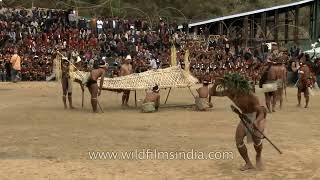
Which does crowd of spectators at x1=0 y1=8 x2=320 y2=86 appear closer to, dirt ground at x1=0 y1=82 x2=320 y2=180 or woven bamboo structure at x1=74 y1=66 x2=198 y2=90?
woven bamboo structure at x1=74 y1=66 x2=198 y2=90

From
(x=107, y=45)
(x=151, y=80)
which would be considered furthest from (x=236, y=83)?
(x=107, y=45)

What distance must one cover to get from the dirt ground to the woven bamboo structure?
691mm

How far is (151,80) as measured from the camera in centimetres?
1622

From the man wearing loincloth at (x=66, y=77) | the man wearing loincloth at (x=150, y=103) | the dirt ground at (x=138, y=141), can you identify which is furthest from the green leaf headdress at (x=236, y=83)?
the man wearing loincloth at (x=66, y=77)

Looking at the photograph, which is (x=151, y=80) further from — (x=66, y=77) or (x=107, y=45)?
(x=107, y=45)

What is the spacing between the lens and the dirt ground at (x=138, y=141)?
320 inches

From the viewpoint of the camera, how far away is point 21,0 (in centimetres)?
4359

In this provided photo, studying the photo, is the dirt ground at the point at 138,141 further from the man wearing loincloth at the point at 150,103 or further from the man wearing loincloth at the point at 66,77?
the man wearing loincloth at the point at 66,77

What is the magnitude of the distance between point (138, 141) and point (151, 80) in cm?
576

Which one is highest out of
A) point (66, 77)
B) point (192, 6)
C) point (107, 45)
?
point (192, 6)

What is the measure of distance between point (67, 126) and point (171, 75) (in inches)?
182

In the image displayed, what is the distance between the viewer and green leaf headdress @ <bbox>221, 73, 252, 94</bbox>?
812cm

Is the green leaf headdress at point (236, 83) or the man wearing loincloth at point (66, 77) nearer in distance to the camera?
the green leaf headdress at point (236, 83)

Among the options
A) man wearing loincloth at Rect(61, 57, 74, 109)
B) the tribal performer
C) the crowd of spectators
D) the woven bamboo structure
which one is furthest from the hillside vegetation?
the tribal performer
